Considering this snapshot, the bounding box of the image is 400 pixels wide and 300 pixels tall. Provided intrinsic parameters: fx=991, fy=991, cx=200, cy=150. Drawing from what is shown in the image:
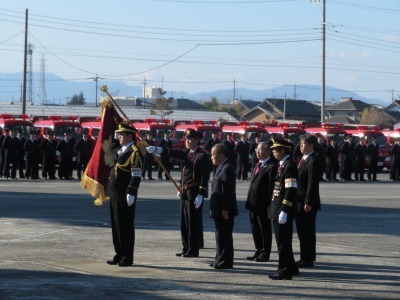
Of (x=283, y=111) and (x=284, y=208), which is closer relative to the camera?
(x=284, y=208)

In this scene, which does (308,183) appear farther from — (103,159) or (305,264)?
(103,159)

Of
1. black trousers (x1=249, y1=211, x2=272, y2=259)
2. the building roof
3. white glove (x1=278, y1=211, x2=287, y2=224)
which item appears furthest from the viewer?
the building roof

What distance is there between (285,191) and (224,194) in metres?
1.19

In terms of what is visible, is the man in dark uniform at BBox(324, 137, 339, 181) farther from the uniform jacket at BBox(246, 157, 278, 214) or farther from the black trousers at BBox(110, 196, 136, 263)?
A: the black trousers at BBox(110, 196, 136, 263)

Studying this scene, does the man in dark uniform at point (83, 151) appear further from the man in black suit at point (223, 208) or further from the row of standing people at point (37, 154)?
the man in black suit at point (223, 208)

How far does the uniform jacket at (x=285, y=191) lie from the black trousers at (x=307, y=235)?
1221 mm

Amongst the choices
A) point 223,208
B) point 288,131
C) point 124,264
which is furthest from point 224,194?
point 288,131

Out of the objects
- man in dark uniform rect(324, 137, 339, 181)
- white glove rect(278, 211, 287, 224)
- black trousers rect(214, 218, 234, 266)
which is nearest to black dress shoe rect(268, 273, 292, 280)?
white glove rect(278, 211, 287, 224)

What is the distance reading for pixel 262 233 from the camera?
1435 cm

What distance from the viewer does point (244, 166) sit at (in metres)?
38.2

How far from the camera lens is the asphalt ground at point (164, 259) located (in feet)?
37.4

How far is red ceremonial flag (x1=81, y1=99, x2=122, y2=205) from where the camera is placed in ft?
46.1

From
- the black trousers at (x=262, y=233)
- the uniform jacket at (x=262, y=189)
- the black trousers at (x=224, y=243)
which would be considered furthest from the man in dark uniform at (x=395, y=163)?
the black trousers at (x=224, y=243)

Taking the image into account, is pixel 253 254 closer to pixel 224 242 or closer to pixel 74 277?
pixel 224 242
